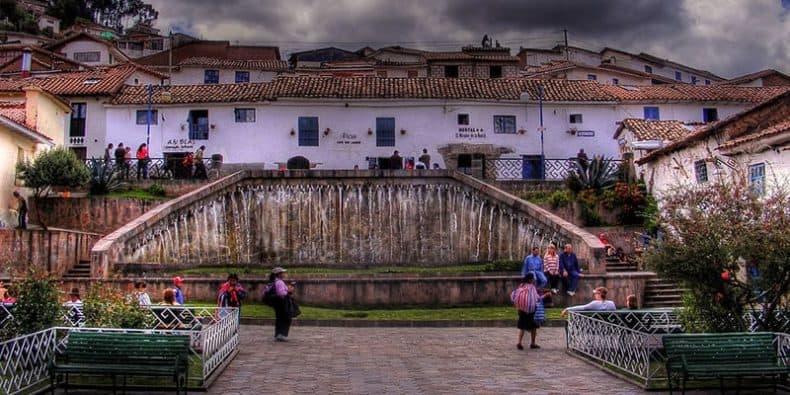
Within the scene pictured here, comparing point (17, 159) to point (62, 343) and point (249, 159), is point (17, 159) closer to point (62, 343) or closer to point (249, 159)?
point (249, 159)

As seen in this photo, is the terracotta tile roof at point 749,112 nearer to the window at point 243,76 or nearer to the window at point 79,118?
the window at point 79,118

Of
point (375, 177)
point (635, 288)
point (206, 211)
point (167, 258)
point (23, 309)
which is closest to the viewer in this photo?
point (23, 309)

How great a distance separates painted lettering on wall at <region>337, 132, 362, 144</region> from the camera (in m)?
36.6

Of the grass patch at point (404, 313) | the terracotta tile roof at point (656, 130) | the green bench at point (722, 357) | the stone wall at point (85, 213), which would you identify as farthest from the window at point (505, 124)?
the green bench at point (722, 357)

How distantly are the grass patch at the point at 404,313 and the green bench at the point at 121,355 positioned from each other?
25.1 feet

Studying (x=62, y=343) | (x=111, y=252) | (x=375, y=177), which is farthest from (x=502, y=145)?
(x=62, y=343)

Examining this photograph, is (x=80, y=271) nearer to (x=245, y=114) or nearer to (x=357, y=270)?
(x=357, y=270)

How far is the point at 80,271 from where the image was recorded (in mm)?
21406

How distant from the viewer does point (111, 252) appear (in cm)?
2020

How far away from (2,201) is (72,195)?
2.80 m

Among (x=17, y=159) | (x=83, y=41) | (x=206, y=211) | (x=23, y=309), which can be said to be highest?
(x=83, y=41)

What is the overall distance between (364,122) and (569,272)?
65.1 feet

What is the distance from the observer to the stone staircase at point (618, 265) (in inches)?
860

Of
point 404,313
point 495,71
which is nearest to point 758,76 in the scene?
point 495,71
